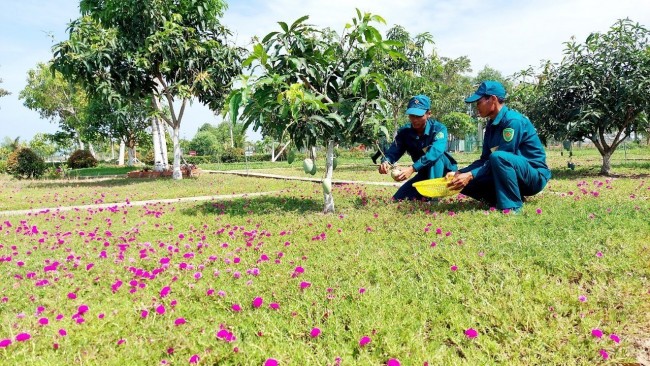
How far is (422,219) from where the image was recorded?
4.66 metres

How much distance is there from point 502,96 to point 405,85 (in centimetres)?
980

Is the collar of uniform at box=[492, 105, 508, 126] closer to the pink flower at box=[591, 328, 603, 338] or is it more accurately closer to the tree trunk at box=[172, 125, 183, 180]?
the pink flower at box=[591, 328, 603, 338]

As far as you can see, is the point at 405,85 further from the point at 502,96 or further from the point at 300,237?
the point at 300,237

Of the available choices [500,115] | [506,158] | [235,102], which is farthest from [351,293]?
[500,115]

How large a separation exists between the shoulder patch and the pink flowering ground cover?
2.68 feet

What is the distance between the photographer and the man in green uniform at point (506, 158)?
4.50m

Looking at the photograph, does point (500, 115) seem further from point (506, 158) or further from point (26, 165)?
point (26, 165)

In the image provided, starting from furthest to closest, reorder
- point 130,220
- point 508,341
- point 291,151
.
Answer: point 130,220 < point 291,151 < point 508,341

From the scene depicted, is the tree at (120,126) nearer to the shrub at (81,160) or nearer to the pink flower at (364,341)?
the shrub at (81,160)

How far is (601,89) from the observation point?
10.3 meters

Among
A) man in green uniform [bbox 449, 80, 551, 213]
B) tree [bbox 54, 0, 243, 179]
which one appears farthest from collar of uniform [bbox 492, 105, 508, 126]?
tree [bbox 54, 0, 243, 179]

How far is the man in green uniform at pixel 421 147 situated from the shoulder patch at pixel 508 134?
0.90m

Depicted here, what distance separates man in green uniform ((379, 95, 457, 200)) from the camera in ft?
17.3

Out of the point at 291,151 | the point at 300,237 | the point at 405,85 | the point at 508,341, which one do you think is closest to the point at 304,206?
the point at 291,151
